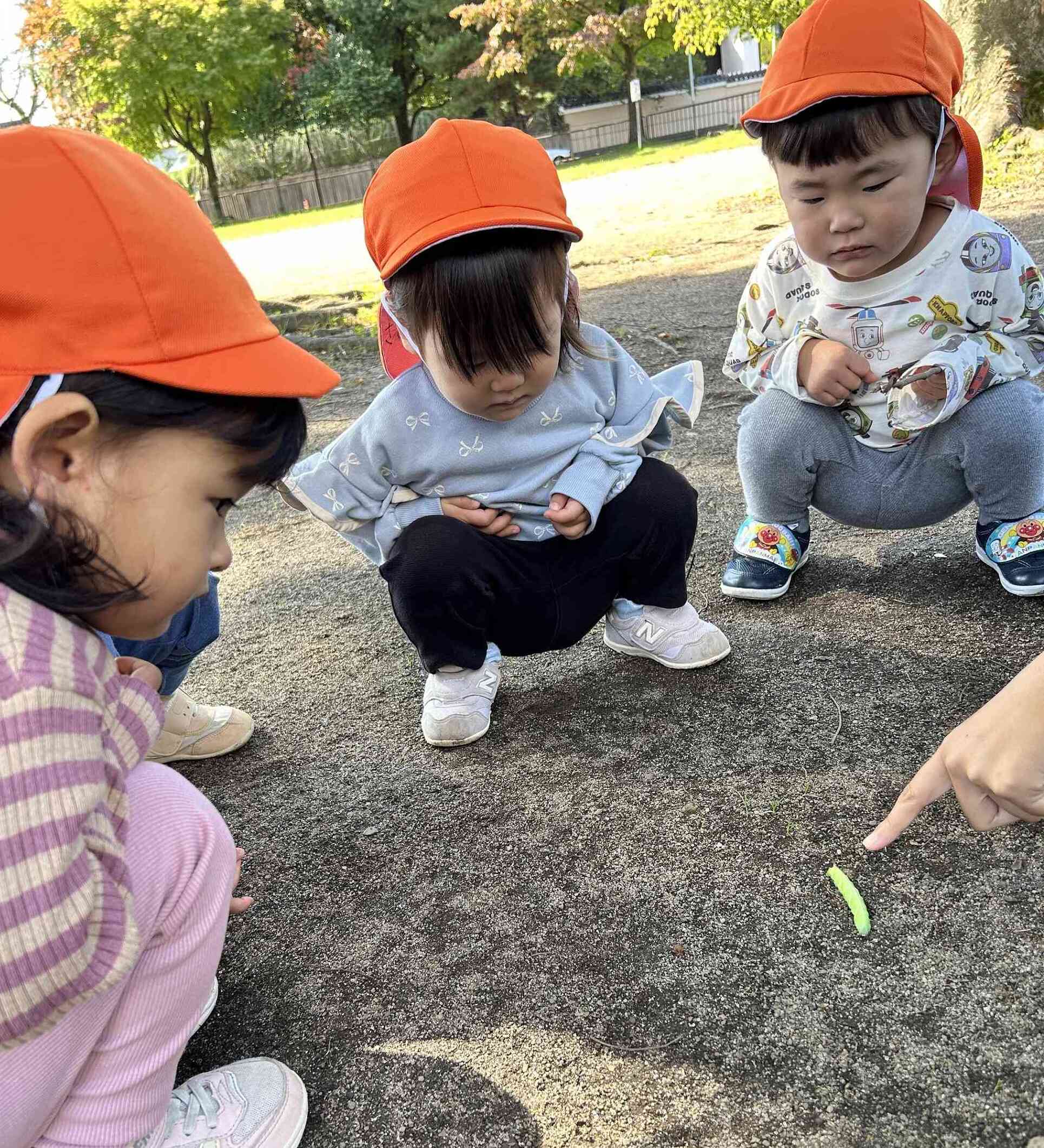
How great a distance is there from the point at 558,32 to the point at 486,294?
88.5ft

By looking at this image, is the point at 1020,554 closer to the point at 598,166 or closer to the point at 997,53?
the point at 997,53

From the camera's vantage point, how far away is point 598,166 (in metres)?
20.0

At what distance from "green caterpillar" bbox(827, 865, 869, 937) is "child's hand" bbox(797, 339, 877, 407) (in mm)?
1093

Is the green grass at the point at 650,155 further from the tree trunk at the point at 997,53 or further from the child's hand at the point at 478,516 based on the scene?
the child's hand at the point at 478,516

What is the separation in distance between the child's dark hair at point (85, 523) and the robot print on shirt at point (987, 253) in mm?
1631

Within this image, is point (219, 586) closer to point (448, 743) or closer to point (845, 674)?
point (448, 743)

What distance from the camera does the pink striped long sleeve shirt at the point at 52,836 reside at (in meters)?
0.90

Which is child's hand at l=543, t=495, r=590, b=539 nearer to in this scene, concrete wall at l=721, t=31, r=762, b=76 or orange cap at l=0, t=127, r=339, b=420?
orange cap at l=0, t=127, r=339, b=420

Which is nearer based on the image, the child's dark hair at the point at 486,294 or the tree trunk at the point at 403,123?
the child's dark hair at the point at 486,294

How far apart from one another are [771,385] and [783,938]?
4.44 ft

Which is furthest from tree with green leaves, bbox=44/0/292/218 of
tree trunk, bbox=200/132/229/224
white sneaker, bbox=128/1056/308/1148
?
white sneaker, bbox=128/1056/308/1148

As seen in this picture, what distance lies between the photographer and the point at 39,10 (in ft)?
87.8

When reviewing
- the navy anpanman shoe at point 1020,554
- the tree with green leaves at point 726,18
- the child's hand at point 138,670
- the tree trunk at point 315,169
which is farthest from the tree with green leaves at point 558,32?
the child's hand at point 138,670

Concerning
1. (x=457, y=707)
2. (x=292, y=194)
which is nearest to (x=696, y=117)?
(x=292, y=194)
